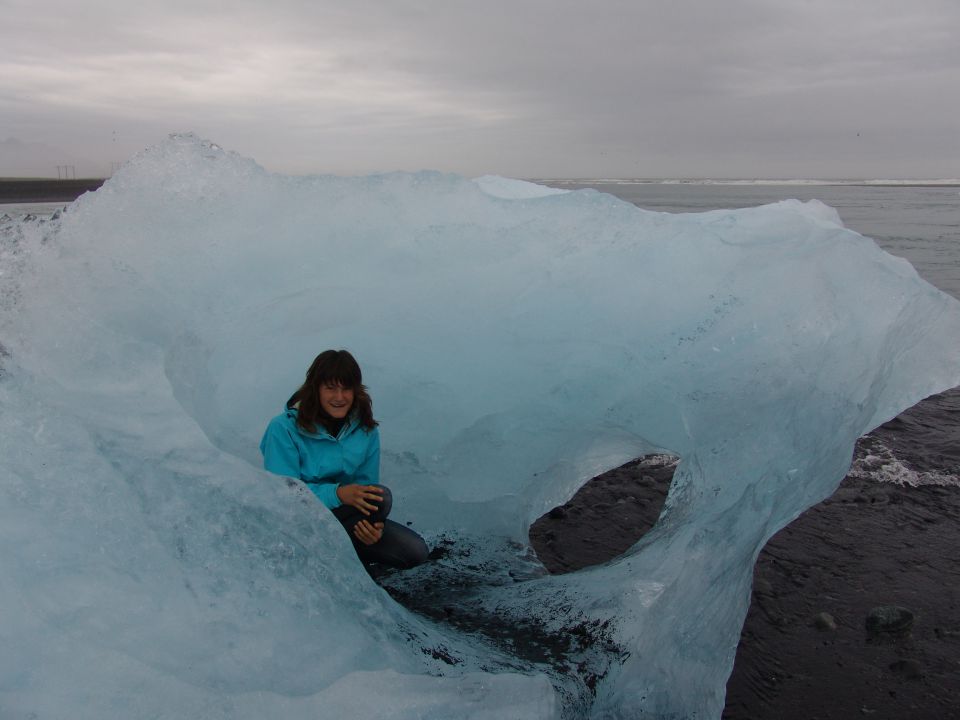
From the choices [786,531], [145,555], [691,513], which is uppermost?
[145,555]

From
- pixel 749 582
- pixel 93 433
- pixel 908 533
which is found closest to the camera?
pixel 93 433

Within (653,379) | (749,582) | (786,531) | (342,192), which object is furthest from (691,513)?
(342,192)

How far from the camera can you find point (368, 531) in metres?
3.29

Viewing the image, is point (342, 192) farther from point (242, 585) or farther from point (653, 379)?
point (242, 585)

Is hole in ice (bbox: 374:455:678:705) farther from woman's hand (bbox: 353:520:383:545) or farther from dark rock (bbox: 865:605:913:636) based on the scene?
dark rock (bbox: 865:605:913:636)

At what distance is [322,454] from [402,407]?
936 millimetres

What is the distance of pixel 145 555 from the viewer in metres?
2.26

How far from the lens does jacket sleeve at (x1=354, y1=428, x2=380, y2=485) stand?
3.38 meters

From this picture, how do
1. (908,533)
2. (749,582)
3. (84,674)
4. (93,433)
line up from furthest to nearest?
1. (908,533)
2. (749,582)
3. (93,433)
4. (84,674)

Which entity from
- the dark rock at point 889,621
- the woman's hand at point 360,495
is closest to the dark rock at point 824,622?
the dark rock at point 889,621

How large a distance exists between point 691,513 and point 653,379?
0.75m

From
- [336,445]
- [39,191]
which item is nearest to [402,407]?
[336,445]

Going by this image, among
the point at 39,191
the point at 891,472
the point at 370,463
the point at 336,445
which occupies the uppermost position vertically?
the point at 39,191

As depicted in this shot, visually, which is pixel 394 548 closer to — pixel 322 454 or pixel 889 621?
pixel 322 454
